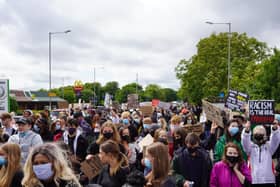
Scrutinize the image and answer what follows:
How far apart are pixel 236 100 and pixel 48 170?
12.9m

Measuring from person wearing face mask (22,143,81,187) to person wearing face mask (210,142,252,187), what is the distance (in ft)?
7.88

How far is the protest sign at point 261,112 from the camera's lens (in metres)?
10.2

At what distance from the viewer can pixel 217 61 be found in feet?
173

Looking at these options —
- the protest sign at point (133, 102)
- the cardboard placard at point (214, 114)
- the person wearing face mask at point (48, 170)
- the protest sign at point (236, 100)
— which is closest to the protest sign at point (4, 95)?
the cardboard placard at point (214, 114)

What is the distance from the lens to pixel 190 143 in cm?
654

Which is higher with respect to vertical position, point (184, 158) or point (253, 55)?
point (253, 55)

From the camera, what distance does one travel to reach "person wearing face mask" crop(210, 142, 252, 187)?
231 inches

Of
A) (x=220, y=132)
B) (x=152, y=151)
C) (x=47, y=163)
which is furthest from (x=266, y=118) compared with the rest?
(x=47, y=163)

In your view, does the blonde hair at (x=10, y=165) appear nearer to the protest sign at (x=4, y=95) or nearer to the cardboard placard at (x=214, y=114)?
the cardboard placard at (x=214, y=114)

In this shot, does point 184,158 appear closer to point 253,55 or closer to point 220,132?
point 220,132

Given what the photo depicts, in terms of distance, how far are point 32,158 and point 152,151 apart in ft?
4.76

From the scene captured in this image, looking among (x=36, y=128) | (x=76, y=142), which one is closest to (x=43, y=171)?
(x=76, y=142)

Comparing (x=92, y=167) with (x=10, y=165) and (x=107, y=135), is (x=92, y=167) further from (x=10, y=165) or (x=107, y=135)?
(x=10, y=165)

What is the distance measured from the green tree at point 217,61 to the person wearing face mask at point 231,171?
43.0m
